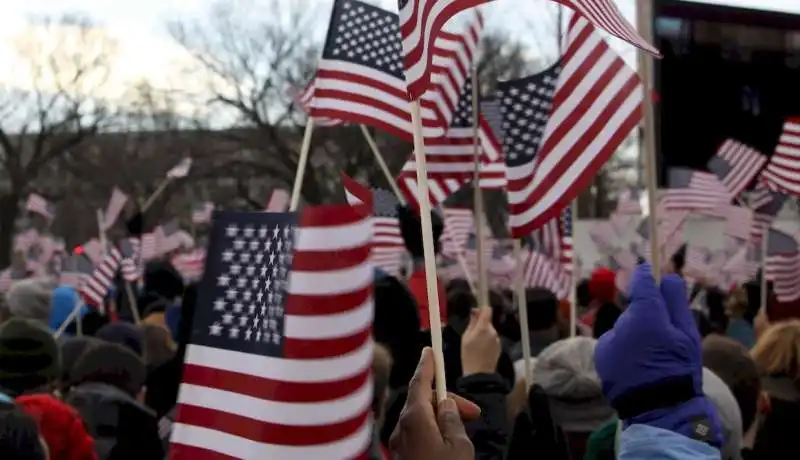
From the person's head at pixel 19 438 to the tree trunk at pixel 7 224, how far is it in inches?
1595

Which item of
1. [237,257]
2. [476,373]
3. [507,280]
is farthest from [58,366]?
[507,280]

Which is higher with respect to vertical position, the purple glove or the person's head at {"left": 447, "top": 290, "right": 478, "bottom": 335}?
the purple glove

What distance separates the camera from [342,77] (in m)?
5.93

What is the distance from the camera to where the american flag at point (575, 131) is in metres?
4.89

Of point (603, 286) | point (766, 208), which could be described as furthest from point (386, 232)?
point (766, 208)

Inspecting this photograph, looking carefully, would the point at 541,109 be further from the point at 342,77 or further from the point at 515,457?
the point at 515,457

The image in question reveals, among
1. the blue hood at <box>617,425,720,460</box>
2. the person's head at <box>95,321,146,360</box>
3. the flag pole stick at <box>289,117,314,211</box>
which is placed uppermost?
the flag pole stick at <box>289,117,314,211</box>

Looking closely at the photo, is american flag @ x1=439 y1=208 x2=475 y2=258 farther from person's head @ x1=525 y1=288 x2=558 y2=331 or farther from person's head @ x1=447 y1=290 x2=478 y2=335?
person's head @ x1=525 y1=288 x2=558 y2=331

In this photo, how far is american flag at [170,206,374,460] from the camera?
2.30 meters

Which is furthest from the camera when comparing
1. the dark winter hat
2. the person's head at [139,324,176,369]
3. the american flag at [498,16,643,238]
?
the dark winter hat

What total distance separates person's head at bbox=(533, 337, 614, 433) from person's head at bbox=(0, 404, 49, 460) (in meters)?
2.05

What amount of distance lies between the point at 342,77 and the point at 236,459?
3.74m

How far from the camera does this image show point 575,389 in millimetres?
4559

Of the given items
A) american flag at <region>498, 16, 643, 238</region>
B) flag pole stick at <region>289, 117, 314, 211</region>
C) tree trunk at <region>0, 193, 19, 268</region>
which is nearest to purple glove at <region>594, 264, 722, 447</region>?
flag pole stick at <region>289, 117, 314, 211</region>
